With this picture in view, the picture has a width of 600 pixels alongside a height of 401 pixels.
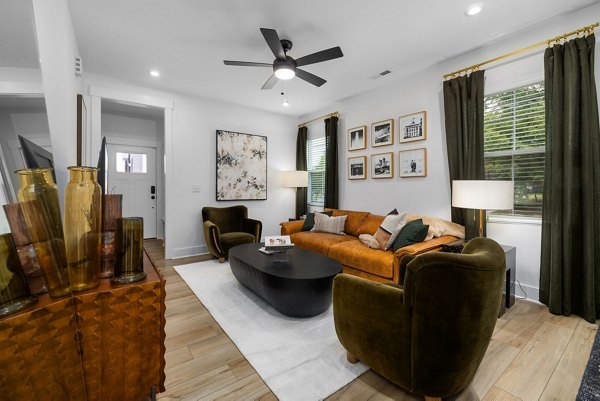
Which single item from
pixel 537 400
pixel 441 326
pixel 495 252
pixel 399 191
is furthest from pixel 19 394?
pixel 399 191

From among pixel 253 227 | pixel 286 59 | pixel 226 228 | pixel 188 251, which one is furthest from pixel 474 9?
pixel 188 251

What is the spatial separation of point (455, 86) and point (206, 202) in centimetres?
416

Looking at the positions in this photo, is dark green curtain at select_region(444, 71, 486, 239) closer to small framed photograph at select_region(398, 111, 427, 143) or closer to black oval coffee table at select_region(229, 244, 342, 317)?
small framed photograph at select_region(398, 111, 427, 143)

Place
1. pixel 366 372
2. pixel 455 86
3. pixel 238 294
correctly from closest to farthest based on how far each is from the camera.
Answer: pixel 366 372
pixel 238 294
pixel 455 86

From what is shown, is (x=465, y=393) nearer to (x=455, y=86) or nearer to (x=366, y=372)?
(x=366, y=372)

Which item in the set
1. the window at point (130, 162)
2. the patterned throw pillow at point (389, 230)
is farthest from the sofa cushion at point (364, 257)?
the window at point (130, 162)

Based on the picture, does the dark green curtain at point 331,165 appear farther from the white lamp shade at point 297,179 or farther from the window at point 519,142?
the window at point 519,142

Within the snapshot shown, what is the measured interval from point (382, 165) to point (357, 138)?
0.72 metres

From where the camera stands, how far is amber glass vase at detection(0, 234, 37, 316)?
794 mm

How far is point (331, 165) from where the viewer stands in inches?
185

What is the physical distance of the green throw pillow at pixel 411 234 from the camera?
8.87ft

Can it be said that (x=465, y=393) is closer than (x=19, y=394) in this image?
No

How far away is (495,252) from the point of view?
1207 millimetres

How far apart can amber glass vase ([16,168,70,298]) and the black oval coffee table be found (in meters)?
1.46
